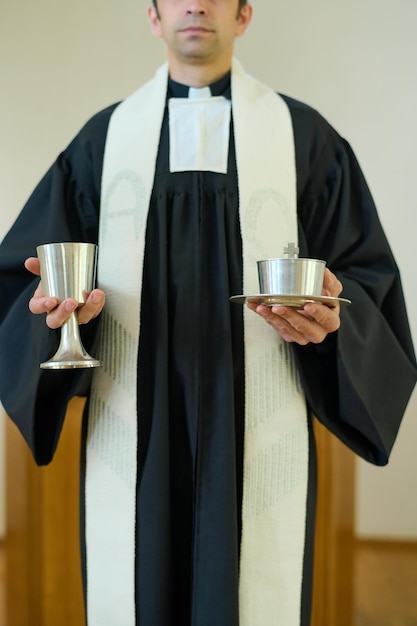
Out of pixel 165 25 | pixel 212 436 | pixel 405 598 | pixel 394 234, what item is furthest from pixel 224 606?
pixel 394 234

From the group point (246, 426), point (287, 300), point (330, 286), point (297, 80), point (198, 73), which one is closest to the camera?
point (287, 300)

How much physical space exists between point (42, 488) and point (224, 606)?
1295 millimetres

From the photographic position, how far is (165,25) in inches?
59.0

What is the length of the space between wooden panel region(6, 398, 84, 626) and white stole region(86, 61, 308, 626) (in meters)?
0.99

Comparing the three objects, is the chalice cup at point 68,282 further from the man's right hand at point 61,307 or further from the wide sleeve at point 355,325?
the wide sleeve at point 355,325

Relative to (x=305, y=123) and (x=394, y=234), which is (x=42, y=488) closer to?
(x=305, y=123)

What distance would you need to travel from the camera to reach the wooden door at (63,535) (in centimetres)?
239

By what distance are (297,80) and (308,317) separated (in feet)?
7.44

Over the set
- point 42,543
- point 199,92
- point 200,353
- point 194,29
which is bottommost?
point 42,543

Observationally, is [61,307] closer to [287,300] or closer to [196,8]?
[287,300]

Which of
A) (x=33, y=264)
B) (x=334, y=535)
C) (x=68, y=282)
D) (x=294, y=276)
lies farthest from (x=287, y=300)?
(x=334, y=535)

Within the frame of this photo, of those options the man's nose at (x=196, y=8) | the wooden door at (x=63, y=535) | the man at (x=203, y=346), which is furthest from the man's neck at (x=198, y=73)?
the wooden door at (x=63, y=535)

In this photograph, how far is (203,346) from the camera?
4.53 ft

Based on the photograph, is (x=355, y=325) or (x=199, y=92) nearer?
(x=355, y=325)
